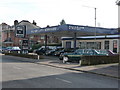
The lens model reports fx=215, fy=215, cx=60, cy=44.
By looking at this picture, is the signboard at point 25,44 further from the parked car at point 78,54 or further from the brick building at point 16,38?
the brick building at point 16,38

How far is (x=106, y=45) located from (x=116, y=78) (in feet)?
95.6

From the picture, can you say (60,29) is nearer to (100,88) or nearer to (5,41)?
(100,88)

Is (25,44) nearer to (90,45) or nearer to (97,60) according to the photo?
(90,45)

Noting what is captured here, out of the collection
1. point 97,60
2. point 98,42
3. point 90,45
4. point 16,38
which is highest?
point 16,38

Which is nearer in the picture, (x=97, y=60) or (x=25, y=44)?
(x=97, y=60)

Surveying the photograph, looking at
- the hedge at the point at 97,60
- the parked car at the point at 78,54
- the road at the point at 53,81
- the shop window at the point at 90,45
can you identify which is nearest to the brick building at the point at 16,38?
the shop window at the point at 90,45

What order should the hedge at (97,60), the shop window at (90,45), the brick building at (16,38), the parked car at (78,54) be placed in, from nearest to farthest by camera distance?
the hedge at (97,60) → the parked car at (78,54) → the shop window at (90,45) → the brick building at (16,38)

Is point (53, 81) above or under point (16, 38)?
under

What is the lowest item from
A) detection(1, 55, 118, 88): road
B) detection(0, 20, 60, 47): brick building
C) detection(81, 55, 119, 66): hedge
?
detection(1, 55, 118, 88): road

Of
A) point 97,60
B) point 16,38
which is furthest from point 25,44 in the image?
point 16,38

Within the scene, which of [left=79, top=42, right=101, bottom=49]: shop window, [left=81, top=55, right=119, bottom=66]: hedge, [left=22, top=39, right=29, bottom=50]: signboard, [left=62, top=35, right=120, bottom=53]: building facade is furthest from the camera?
[left=79, top=42, right=101, bottom=49]: shop window

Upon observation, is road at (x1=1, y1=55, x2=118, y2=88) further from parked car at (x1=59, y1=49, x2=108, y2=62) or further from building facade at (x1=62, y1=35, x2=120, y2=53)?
building facade at (x1=62, y1=35, x2=120, y2=53)

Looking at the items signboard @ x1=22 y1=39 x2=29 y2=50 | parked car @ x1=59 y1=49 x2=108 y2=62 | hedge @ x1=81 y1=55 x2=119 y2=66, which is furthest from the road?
signboard @ x1=22 y1=39 x2=29 y2=50

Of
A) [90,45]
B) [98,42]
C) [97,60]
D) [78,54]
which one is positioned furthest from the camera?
[90,45]
